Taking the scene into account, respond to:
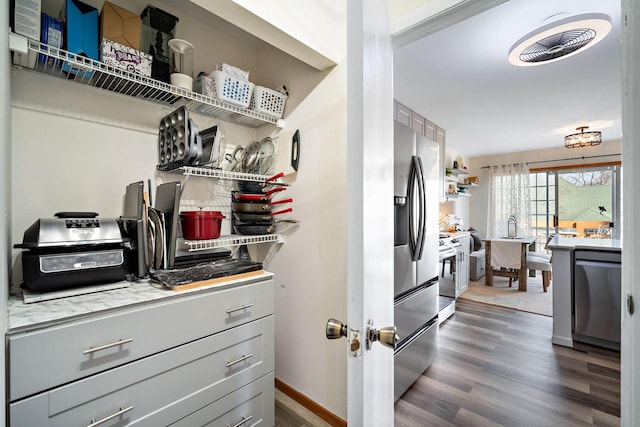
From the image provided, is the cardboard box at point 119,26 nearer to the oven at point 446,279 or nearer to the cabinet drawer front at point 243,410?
the cabinet drawer front at point 243,410

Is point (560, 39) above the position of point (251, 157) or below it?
above

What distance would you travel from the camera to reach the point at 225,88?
152 cm

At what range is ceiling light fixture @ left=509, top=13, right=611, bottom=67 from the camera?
177 cm

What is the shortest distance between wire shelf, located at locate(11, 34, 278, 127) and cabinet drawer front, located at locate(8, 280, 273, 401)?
993 millimetres

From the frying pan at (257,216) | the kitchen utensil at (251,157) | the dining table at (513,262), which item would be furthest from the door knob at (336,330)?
the dining table at (513,262)

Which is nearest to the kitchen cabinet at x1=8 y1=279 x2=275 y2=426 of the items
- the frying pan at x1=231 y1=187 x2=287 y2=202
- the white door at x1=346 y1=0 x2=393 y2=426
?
the frying pan at x1=231 y1=187 x2=287 y2=202

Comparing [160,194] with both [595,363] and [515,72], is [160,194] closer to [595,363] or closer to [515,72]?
[515,72]

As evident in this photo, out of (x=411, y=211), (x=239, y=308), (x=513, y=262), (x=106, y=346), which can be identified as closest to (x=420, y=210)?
(x=411, y=211)

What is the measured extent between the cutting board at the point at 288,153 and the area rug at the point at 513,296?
3458mm

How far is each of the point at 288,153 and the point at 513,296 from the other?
160 inches

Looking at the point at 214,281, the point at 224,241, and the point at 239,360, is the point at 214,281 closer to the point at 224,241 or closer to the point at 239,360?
the point at 224,241

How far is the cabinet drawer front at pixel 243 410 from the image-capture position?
1.23 m

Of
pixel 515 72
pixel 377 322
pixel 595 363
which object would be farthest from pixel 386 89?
pixel 595 363

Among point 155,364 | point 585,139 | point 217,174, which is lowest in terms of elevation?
point 155,364
